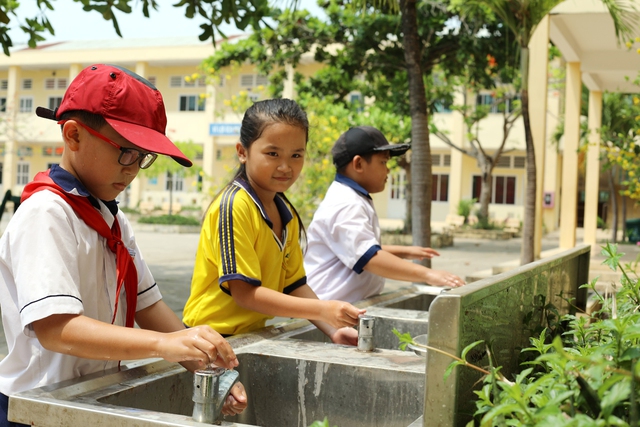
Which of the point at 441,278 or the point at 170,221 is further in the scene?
the point at 170,221

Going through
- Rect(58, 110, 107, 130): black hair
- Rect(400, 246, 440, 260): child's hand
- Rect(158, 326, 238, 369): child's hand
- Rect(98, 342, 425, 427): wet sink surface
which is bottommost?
Rect(98, 342, 425, 427): wet sink surface

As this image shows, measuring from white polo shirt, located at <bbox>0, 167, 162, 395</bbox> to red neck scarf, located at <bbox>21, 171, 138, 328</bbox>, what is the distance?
13mm

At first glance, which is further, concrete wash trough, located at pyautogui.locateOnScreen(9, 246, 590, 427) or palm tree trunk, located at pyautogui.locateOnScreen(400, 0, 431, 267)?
palm tree trunk, located at pyautogui.locateOnScreen(400, 0, 431, 267)

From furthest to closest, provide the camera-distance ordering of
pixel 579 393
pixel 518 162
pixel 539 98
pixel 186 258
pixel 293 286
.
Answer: pixel 518 162 → pixel 186 258 → pixel 539 98 → pixel 293 286 → pixel 579 393

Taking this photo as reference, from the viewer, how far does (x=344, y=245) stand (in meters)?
2.82

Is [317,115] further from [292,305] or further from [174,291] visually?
[292,305]

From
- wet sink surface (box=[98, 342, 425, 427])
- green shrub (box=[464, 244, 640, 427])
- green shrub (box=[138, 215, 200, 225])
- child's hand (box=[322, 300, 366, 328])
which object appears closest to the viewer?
green shrub (box=[464, 244, 640, 427])

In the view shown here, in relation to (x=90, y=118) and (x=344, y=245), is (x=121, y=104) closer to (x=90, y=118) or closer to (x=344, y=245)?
(x=90, y=118)

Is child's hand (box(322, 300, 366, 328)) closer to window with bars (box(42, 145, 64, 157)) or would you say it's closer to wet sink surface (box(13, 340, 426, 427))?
wet sink surface (box(13, 340, 426, 427))

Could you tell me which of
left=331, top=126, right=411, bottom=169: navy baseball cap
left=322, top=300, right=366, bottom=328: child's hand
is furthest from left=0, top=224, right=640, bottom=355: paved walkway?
left=322, top=300, right=366, bottom=328: child's hand

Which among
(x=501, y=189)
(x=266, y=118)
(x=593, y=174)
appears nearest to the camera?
(x=266, y=118)

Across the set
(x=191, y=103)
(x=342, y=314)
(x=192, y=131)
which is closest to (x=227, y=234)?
(x=342, y=314)

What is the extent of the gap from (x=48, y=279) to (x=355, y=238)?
1564 millimetres

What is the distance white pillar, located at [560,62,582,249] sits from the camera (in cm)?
1077
